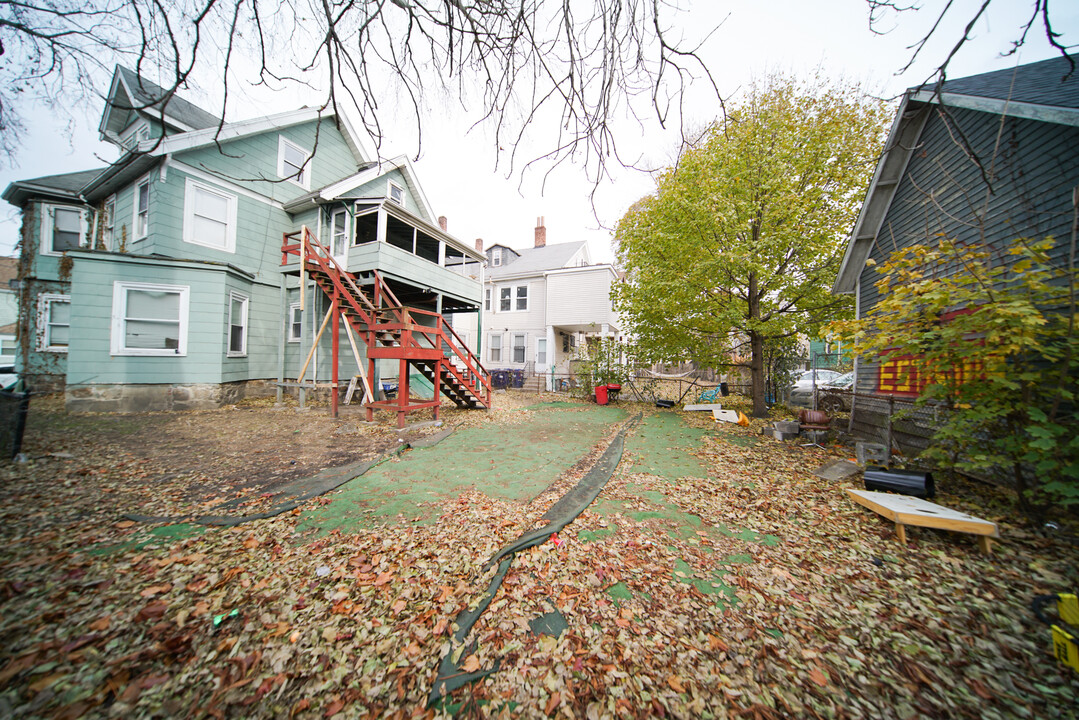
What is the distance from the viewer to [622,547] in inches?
141

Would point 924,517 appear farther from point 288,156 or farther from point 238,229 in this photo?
point 288,156

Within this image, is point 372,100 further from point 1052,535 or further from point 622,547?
point 1052,535

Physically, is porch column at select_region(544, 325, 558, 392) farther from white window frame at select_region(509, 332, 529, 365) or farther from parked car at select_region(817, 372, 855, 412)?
parked car at select_region(817, 372, 855, 412)

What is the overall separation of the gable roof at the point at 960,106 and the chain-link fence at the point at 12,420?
10096mm

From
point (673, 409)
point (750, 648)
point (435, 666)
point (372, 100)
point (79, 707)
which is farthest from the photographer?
point (673, 409)

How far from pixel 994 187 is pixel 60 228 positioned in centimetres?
2401

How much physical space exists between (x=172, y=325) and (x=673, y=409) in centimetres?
1542

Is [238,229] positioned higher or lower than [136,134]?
lower

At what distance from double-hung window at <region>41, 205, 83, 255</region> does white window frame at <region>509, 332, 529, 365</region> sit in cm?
1658

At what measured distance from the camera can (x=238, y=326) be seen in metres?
11.3

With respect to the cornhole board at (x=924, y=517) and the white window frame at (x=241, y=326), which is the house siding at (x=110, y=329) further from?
the cornhole board at (x=924, y=517)

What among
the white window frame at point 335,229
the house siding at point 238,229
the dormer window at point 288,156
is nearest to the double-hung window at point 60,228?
the house siding at point 238,229

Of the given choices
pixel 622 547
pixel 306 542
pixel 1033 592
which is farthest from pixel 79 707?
pixel 1033 592

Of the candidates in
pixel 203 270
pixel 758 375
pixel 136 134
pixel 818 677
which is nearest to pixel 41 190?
pixel 136 134
